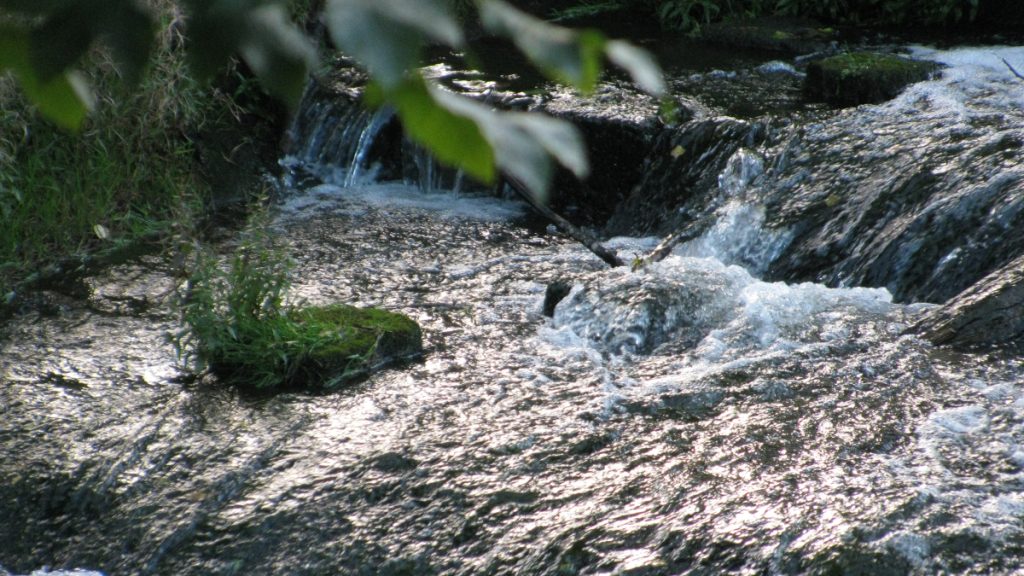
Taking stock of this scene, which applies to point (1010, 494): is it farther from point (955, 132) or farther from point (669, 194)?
point (669, 194)

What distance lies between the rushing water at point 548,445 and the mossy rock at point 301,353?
0.12m

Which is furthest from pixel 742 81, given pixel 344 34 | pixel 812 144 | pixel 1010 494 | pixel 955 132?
pixel 344 34

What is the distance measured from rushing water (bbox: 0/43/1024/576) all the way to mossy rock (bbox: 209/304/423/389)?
0.39ft

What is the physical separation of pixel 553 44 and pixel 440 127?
4.8 inches

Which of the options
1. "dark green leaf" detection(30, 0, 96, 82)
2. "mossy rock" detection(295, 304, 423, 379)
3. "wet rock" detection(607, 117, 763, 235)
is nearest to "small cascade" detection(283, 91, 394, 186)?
"wet rock" detection(607, 117, 763, 235)

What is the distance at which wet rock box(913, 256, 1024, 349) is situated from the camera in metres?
4.62

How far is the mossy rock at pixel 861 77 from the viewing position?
800cm

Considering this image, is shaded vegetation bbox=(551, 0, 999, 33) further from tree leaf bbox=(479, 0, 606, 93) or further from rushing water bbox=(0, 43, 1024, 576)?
tree leaf bbox=(479, 0, 606, 93)

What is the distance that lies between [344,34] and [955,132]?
662cm

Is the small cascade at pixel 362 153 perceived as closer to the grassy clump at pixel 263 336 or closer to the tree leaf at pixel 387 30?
the grassy clump at pixel 263 336

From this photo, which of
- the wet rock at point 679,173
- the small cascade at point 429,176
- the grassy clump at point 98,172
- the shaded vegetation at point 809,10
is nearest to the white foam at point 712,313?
the wet rock at point 679,173

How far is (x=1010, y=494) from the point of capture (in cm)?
344

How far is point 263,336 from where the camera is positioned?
4727 millimetres

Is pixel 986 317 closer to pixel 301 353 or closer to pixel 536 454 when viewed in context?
pixel 536 454
